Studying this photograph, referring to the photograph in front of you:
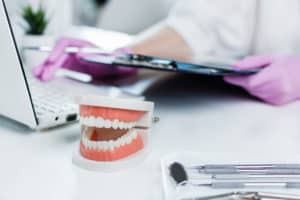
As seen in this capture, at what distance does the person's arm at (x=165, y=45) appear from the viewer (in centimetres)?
77

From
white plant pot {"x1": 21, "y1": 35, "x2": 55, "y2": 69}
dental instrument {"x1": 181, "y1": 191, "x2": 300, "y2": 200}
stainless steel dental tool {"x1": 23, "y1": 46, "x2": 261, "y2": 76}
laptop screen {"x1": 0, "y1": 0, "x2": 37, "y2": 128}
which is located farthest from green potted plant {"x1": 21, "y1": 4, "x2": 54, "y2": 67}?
dental instrument {"x1": 181, "y1": 191, "x2": 300, "y2": 200}

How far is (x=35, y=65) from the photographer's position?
0.75 m

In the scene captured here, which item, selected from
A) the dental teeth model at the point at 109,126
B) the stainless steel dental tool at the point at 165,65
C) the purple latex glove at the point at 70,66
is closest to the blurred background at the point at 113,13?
the purple latex glove at the point at 70,66

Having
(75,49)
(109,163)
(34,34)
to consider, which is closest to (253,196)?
(109,163)

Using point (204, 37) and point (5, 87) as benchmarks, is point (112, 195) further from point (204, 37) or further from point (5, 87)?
point (204, 37)

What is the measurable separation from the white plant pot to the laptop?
0.14m

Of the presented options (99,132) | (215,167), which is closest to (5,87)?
(99,132)

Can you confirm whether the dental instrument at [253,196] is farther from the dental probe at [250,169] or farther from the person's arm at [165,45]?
the person's arm at [165,45]

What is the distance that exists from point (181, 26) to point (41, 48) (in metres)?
0.24

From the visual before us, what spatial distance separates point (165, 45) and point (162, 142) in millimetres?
327

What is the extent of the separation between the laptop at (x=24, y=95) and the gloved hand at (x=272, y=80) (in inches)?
6.5

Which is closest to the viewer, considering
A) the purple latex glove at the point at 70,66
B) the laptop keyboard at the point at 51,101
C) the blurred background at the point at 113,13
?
the laptop keyboard at the point at 51,101

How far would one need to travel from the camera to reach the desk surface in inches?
15.1

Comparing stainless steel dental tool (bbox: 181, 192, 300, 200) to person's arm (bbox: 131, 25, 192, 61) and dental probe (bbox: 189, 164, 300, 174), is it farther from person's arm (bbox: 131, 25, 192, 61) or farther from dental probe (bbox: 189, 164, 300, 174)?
person's arm (bbox: 131, 25, 192, 61)
